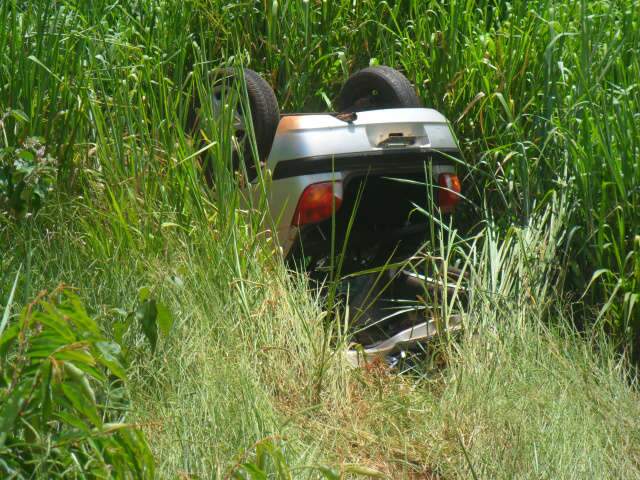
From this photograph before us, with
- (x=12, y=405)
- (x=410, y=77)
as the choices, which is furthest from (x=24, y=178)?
(x=410, y=77)

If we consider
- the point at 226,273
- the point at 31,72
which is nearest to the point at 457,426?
the point at 226,273

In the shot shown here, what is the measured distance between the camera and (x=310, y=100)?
220 inches

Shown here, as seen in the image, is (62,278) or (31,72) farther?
(31,72)

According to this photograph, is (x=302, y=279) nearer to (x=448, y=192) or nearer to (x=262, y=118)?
(x=262, y=118)

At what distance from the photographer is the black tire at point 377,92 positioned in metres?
4.51

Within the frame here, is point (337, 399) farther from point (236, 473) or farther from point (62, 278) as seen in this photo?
point (236, 473)

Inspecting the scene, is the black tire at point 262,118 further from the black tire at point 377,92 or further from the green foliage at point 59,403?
the green foliage at point 59,403

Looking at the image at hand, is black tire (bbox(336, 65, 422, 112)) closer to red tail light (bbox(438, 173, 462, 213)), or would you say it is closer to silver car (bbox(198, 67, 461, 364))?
silver car (bbox(198, 67, 461, 364))

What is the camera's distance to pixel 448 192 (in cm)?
425

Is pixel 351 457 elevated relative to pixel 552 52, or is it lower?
lower

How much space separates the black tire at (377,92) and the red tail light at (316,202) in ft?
2.62

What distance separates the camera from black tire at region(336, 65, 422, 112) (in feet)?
14.8

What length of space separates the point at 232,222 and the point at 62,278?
0.64m

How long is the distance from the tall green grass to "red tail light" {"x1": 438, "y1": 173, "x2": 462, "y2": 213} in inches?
7.9
